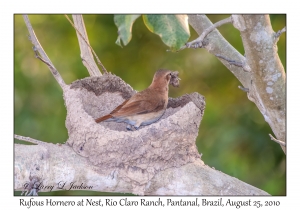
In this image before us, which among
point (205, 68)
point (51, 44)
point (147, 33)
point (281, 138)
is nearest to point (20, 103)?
point (51, 44)

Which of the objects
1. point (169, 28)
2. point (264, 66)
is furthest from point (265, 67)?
point (169, 28)

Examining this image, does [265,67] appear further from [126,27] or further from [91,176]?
[91,176]

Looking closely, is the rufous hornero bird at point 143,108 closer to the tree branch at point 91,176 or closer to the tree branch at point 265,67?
the tree branch at point 91,176

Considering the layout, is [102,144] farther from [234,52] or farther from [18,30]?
[18,30]

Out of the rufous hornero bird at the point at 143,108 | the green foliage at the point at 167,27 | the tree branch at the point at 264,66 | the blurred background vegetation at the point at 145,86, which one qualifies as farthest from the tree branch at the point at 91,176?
the blurred background vegetation at the point at 145,86

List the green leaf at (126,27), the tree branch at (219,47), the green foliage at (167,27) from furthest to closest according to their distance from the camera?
the tree branch at (219,47) < the green foliage at (167,27) < the green leaf at (126,27)

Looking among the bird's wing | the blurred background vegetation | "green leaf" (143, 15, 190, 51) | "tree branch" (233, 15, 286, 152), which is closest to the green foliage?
"green leaf" (143, 15, 190, 51)
